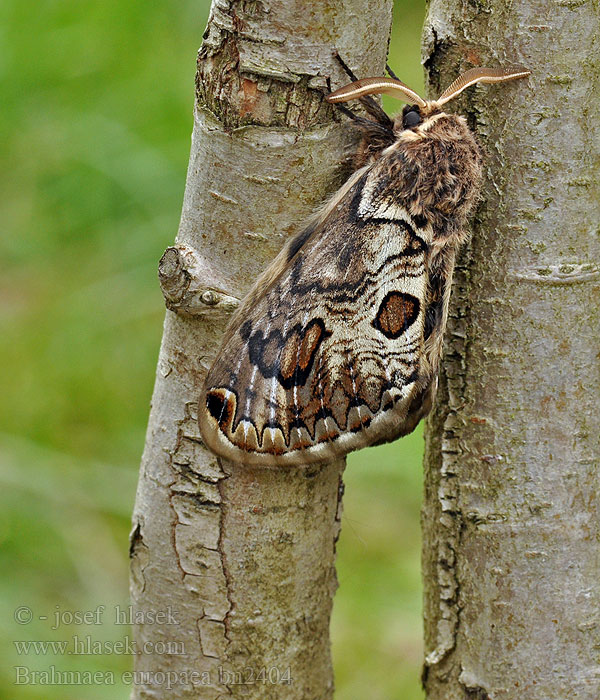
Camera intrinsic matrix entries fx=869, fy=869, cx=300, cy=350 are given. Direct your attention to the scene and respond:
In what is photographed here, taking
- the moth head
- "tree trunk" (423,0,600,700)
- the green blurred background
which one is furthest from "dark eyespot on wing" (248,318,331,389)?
the green blurred background

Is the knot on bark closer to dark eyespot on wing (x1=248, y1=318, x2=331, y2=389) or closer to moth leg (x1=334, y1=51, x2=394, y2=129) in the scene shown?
dark eyespot on wing (x1=248, y1=318, x2=331, y2=389)

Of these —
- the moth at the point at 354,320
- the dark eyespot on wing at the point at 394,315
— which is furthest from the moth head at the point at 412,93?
the dark eyespot on wing at the point at 394,315

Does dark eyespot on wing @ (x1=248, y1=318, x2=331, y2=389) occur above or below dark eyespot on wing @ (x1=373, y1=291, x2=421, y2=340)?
below

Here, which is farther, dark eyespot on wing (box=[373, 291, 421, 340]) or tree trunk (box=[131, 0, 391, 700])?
dark eyespot on wing (box=[373, 291, 421, 340])

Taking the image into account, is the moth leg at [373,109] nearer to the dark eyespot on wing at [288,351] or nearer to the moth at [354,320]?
the moth at [354,320]

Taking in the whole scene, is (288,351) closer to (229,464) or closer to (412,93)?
(229,464)

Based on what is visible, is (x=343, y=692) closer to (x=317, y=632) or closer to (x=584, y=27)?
(x=317, y=632)

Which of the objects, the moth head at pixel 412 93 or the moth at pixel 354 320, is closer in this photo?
the moth head at pixel 412 93
